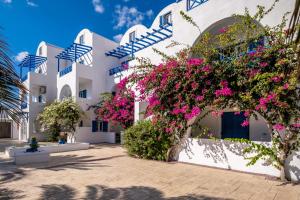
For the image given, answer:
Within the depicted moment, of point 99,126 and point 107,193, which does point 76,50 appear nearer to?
point 99,126

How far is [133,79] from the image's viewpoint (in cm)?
1216

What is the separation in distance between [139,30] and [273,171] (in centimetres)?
1948

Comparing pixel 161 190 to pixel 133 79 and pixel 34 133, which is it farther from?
pixel 34 133

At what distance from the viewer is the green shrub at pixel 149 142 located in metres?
11.6

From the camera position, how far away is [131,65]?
18688 mm

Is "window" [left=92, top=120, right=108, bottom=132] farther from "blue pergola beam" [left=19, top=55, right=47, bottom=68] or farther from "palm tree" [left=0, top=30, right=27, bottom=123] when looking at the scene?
"palm tree" [left=0, top=30, right=27, bottom=123]

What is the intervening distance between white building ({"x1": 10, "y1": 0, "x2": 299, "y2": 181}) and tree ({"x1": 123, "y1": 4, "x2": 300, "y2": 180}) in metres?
1.02

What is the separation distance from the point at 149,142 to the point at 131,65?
8.68 meters

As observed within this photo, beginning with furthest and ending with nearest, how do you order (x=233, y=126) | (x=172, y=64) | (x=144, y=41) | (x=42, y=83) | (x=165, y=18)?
(x=42, y=83)
(x=165, y=18)
(x=144, y=41)
(x=233, y=126)
(x=172, y=64)

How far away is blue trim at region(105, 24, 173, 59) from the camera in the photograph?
18.4 meters

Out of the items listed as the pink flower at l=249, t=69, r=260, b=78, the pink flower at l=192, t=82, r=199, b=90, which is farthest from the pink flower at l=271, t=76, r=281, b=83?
the pink flower at l=192, t=82, r=199, b=90

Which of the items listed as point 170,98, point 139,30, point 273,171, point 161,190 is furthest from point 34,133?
point 273,171

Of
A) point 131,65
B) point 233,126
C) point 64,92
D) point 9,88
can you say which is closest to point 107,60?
point 64,92

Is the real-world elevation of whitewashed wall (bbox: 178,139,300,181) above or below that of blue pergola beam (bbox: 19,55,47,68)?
below
